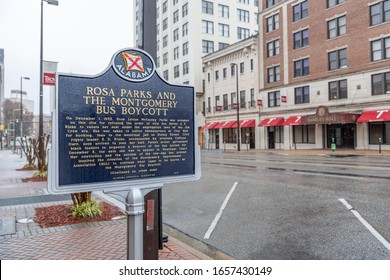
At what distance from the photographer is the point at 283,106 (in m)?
39.2

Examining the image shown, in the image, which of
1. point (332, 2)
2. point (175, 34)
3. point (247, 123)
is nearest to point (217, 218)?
point (332, 2)

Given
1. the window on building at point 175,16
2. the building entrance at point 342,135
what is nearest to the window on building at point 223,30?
the window on building at point 175,16

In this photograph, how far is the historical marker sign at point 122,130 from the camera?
356 centimetres

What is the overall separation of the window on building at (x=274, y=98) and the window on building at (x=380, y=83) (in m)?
11.6

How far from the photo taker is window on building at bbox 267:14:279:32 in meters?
40.7

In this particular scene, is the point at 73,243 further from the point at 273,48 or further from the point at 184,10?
the point at 184,10

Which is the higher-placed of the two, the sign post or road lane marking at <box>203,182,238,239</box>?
the sign post

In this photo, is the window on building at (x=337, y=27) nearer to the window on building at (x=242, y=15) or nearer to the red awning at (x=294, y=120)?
the red awning at (x=294, y=120)

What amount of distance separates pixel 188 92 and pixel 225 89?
45.0m

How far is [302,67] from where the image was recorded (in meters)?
37.4

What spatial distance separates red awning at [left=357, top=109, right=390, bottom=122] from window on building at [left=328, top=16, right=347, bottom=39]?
28.3ft

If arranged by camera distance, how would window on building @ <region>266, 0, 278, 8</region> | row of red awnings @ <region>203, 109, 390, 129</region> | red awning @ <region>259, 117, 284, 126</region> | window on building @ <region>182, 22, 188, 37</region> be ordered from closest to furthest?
row of red awnings @ <region>203, 109, 390, 129</region>
red awning @ <region>259, 117, 284, 126</region>
window on building @ <region>266, 0, 278, 8</region>
window on building @ <region>182, 22, 188, 37</region>

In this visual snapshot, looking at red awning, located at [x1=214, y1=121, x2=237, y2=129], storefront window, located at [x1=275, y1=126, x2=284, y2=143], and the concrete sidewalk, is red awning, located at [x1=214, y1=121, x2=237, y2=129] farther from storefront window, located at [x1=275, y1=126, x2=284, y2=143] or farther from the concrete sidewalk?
the concrete sidewalk

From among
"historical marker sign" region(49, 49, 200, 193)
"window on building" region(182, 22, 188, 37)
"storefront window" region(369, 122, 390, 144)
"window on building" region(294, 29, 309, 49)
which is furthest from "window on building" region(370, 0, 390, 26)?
"window on building" region(182, 22, 188, 37)
